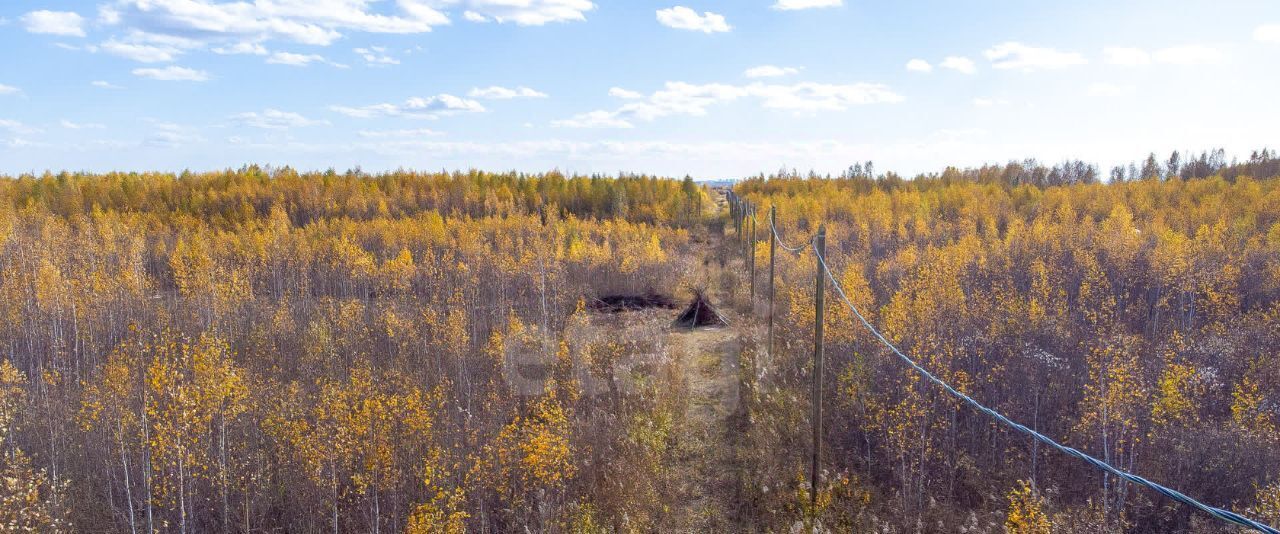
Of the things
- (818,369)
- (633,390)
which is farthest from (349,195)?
(818,369)

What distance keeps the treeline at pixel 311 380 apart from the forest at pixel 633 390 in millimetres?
71

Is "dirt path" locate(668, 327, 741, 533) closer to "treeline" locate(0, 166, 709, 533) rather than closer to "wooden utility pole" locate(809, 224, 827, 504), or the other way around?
"treeline" locate(0, 166, 709, 533)

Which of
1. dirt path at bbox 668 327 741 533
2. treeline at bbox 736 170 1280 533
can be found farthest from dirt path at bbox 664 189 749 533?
treeline at bbox 736 170 1280 533

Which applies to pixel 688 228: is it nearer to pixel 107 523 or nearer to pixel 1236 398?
pixel 1236 398

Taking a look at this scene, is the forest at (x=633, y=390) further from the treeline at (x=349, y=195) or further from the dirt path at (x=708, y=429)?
the treeline at (x=349, y=195)

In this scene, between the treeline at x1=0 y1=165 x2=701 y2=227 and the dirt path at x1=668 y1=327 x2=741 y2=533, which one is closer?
the dirt path at x1=668 y1=327 x2=741 y2=533

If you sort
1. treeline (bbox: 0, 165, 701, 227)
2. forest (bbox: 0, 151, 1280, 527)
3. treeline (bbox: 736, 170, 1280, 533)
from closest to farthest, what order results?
treeline (bbox: 736, 170, 1280, 533), forest (bbox: 0, 151, 1280, 527), treeline (bbox: 0, 165, 701, 227)

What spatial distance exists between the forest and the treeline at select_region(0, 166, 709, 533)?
0.23 ft

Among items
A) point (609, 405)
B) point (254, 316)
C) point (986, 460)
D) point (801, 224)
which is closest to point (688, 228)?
point (801, 224)

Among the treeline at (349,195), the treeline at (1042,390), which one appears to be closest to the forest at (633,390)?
the treeline at (1042,390)

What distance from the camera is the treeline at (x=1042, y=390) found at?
7.25 metres

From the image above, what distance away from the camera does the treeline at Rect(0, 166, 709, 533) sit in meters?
7.65

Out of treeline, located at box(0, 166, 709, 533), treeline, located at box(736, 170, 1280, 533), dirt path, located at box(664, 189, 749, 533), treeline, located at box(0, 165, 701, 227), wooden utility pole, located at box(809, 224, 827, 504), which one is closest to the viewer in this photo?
wooden utility pole, located at box(809, 224, 827, 504)

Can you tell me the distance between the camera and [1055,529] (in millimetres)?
6293
